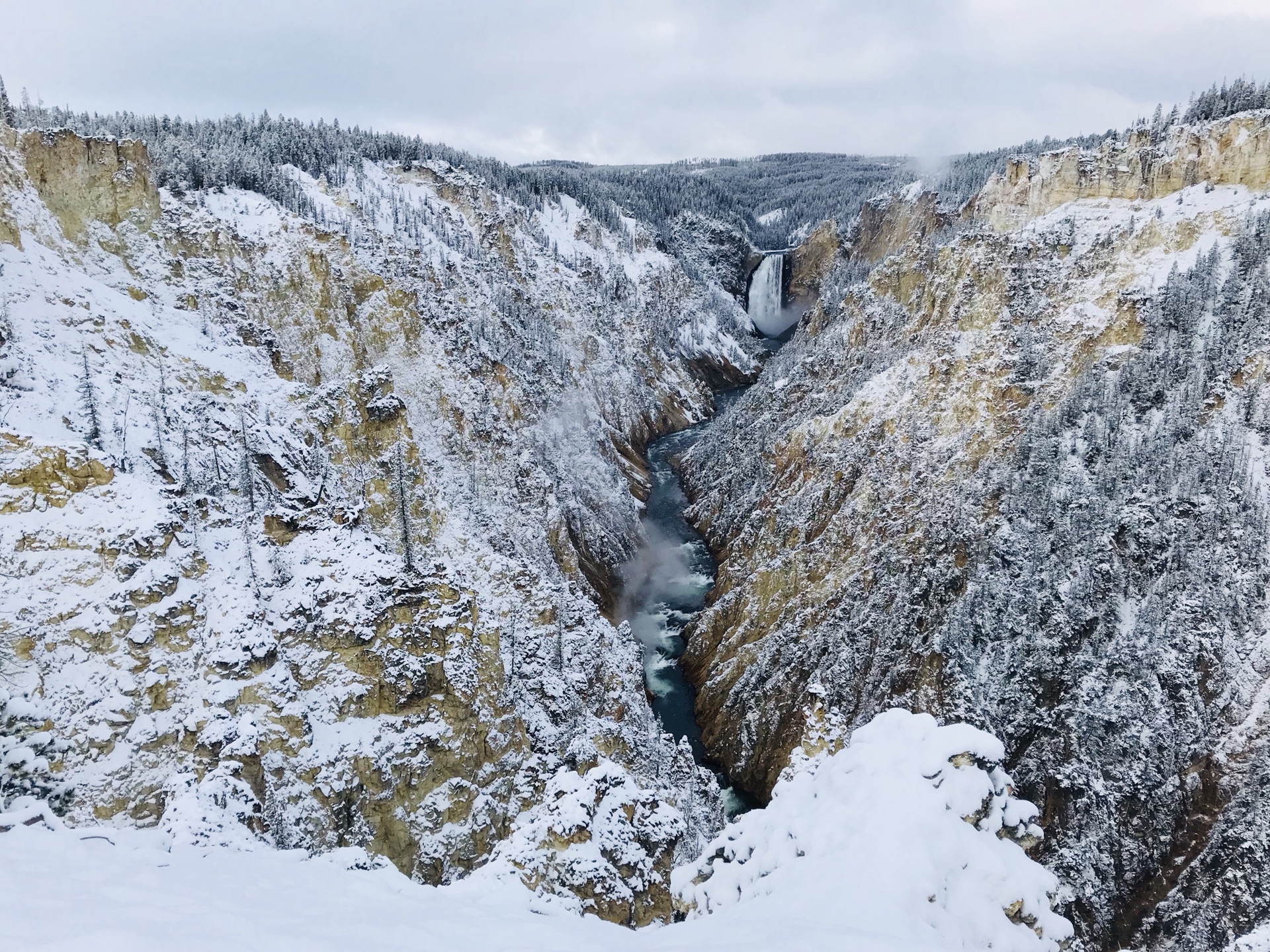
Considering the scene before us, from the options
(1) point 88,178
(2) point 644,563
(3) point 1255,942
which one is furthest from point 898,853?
(2) point 644,563

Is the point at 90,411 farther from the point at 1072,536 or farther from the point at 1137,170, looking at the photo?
the point at 1137,170

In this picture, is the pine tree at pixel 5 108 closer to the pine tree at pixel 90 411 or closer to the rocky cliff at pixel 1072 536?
the pine tree at pixel 90 411

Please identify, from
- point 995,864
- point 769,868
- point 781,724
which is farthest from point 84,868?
point 781,724

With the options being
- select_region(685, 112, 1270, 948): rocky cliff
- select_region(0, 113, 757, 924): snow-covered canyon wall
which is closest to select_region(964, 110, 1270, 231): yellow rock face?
select_region(685, 112, 1270, 948): rocky cliff

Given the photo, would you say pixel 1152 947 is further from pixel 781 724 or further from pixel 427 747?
pixel 427 747

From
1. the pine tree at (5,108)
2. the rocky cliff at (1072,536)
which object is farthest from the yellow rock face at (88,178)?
the rocky cliff at (1072,536)
